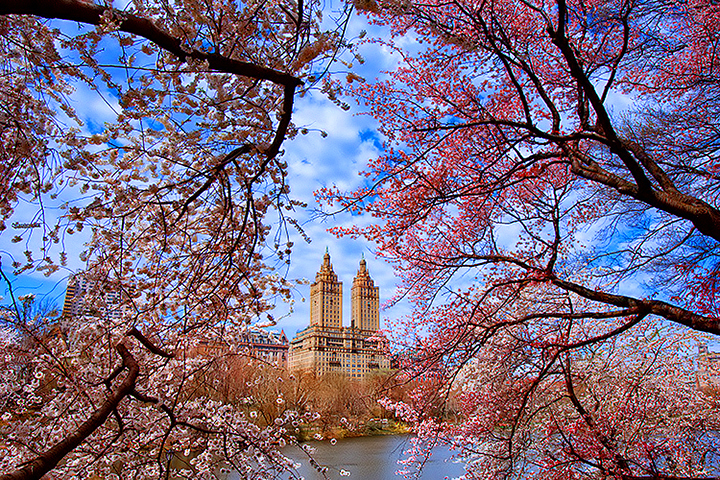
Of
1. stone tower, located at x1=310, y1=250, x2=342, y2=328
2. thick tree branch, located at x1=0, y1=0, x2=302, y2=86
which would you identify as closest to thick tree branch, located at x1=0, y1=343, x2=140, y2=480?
thick tree branch, located at x1=0, y1=0, x2=302, y2=86

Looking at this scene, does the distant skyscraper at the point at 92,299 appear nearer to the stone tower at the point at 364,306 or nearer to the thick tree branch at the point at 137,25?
the thick tree branch at the point at 137,25

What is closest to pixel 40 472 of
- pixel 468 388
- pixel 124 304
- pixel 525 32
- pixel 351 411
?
pixel 124 304

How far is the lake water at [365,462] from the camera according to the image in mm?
12977

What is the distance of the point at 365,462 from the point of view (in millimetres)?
15852

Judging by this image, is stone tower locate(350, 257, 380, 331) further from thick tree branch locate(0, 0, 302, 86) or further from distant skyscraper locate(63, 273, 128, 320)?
thick tree branch locate(0, 0, 302, 86)

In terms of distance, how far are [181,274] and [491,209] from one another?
126 inches

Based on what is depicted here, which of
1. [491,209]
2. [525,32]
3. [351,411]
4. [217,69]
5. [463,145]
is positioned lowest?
[351,411]

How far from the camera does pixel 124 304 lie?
2838 millimetres

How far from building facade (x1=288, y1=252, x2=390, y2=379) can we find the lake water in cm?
5460

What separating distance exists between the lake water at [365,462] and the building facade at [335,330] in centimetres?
5460

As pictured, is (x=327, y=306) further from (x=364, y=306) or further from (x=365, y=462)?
(x=365, y=462)

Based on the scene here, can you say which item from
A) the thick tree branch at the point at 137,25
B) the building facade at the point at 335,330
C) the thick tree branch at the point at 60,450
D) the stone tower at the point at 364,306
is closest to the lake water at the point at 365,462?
the thick tree branch at the point at 60,450

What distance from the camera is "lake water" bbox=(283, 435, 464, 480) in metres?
13.0

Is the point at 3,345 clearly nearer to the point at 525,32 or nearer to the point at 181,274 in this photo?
the point at 181,274
